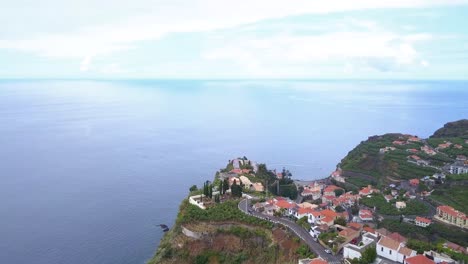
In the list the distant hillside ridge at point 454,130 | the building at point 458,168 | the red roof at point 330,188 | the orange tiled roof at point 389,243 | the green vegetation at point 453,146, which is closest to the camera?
the orange tiled roof at point 389,243

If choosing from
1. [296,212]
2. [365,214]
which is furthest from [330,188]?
[296,212]

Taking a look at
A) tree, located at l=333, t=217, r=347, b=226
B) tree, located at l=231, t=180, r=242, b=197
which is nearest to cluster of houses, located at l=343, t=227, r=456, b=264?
tree, located at l=333, t=217, r=347, b=226

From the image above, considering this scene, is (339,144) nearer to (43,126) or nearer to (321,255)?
(321,255)

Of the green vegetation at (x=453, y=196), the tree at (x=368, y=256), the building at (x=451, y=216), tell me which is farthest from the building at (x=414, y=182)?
the tree at (x=368, y=256)

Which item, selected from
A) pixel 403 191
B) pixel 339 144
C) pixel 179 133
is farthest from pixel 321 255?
pixel 179 133

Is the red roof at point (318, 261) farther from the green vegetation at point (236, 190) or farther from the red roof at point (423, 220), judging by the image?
the red roof at point (423, 220)

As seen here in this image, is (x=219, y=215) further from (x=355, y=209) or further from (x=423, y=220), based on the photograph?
(x=423, y=220)
